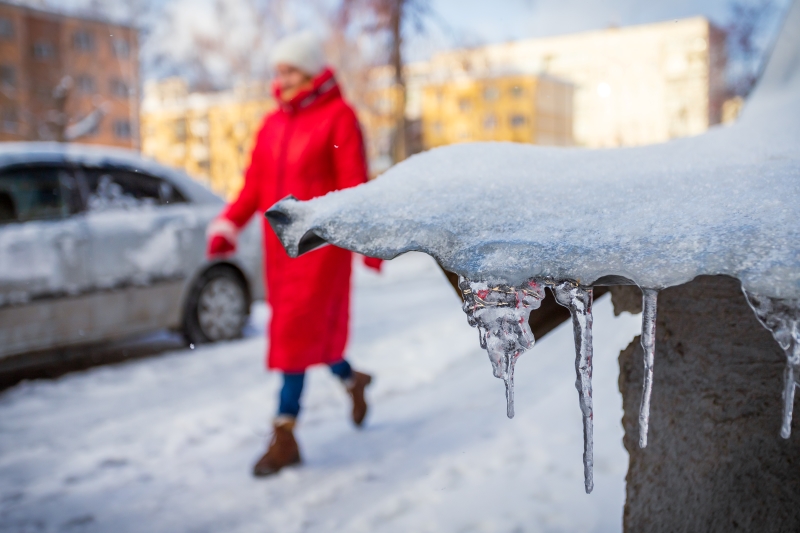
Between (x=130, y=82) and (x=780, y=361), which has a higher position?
(x=130, y=82)

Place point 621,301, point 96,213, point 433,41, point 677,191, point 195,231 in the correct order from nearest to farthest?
point 677,191, point 621,301, point 96,213, point 195,231, point 433,41

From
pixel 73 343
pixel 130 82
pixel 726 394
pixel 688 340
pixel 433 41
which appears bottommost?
pixel 73 343

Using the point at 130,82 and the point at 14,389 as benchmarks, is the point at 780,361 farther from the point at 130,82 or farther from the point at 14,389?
the point at 130,82

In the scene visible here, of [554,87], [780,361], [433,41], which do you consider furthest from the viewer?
[554,87]

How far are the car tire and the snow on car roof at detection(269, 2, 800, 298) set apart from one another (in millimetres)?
3914

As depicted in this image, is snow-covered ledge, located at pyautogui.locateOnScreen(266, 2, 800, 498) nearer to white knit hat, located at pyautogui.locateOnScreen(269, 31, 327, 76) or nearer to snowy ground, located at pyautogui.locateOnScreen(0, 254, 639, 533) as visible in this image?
snowy ground, located at pyautogui.locateOnScreen(0, 254, 639, 533)

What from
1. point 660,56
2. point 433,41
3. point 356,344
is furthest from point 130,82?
point 356,344

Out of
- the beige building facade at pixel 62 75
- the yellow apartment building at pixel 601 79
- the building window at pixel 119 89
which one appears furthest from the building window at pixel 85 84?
the yellow apartment building at pixel 601 79

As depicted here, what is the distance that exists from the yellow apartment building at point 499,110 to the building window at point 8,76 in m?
15.1

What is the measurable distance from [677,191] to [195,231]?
4355 millimetres

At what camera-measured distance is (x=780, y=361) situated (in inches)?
55.7

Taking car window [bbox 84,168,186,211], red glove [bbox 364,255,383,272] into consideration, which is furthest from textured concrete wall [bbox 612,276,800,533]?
car window [bbox 84,168,186,211]

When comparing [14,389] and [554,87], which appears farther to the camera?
[554,87]

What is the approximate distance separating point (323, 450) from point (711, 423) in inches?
78.9
